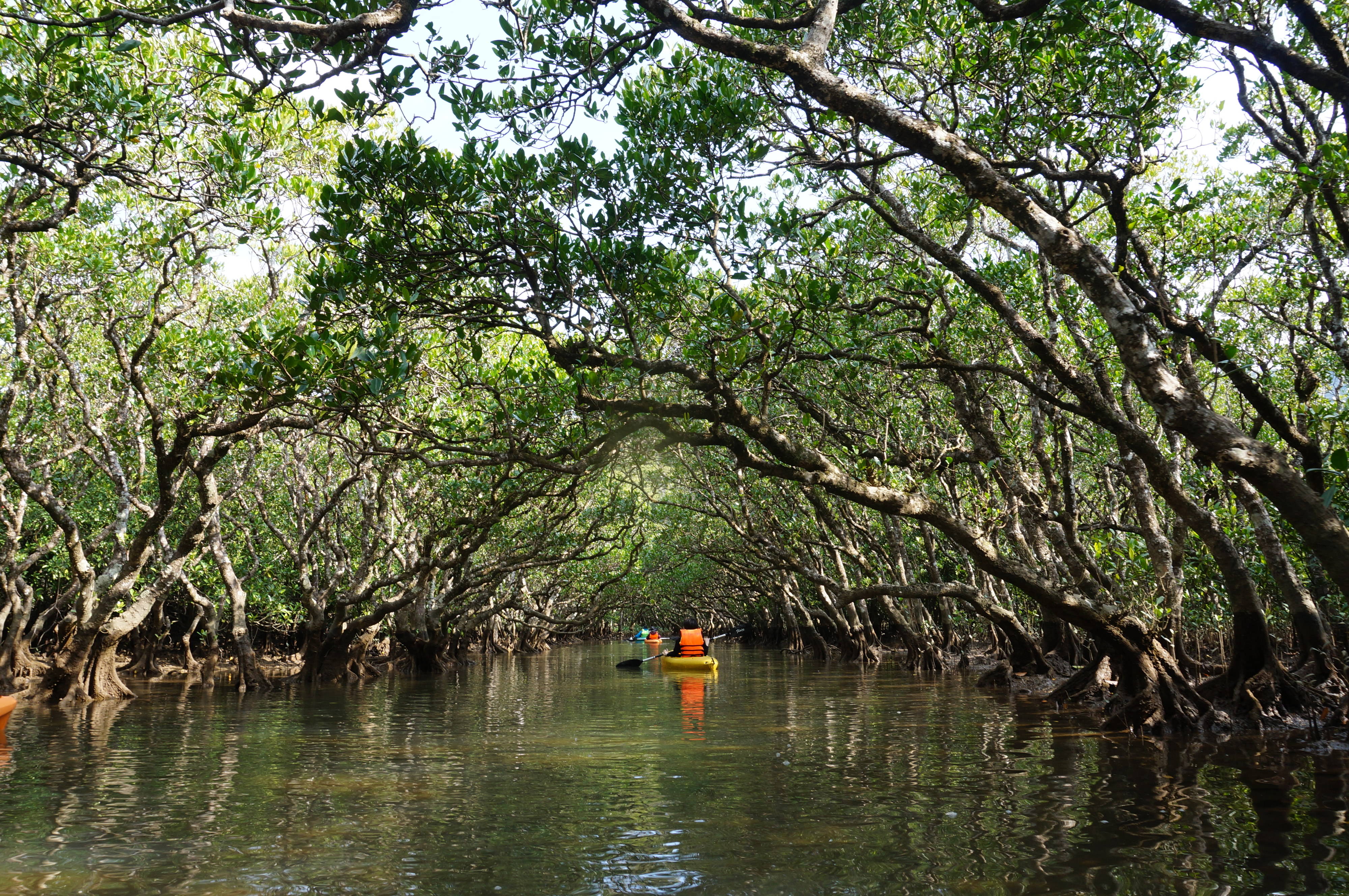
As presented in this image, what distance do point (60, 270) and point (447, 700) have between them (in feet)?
32.6

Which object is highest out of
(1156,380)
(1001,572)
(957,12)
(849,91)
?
(957,12)

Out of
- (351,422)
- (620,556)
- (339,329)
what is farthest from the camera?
(620,556)

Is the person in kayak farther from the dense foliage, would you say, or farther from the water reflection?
the dense foliage

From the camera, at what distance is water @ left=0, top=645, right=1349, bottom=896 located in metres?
5.29

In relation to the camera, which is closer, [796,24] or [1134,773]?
[796,24]

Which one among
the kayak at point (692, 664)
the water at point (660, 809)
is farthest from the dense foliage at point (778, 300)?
the kayak at point (692, 664)

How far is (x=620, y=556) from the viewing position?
1766 inches

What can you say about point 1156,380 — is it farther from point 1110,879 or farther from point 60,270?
point 60,270

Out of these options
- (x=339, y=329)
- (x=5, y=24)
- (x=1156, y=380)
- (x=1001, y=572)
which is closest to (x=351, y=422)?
(x=339, y=329)

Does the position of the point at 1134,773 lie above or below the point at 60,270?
below

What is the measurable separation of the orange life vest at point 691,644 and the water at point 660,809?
13.4 metres

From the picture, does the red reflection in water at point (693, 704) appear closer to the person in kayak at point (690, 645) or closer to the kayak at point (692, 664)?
the kayak at point (692, 664)

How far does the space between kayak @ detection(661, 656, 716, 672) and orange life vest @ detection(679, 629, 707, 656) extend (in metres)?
0.36

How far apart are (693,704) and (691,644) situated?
10.7 metres
